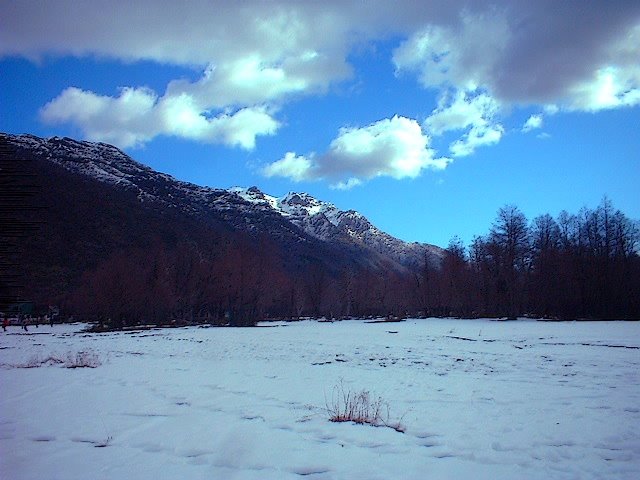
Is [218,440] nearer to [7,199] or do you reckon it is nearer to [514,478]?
[514,478]

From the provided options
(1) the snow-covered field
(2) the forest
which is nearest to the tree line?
(2) the forest

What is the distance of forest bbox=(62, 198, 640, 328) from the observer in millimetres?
53812

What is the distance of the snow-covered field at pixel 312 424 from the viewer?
543 centimetres

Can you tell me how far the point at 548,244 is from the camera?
68500mm

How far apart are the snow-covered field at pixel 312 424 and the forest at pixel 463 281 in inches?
1733

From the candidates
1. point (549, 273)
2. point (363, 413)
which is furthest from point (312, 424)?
point (549, 273)

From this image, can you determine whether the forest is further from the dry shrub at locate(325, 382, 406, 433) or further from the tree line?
the dry shrub at locate(325, 382, 406, 433)

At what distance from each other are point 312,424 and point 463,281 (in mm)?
67887

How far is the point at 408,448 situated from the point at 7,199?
587 cm

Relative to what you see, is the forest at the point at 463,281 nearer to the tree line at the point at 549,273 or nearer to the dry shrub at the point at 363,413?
the tree line at the point at 549,273

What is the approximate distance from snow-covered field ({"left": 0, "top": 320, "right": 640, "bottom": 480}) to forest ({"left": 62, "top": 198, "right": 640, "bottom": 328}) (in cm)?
4401

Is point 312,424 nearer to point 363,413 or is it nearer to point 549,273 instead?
point 363,413

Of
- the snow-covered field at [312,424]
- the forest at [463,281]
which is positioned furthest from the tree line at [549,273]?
the snow-covered field at [312,424]

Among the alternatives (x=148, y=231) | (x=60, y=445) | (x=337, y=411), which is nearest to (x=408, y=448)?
(x=337, y=411)
